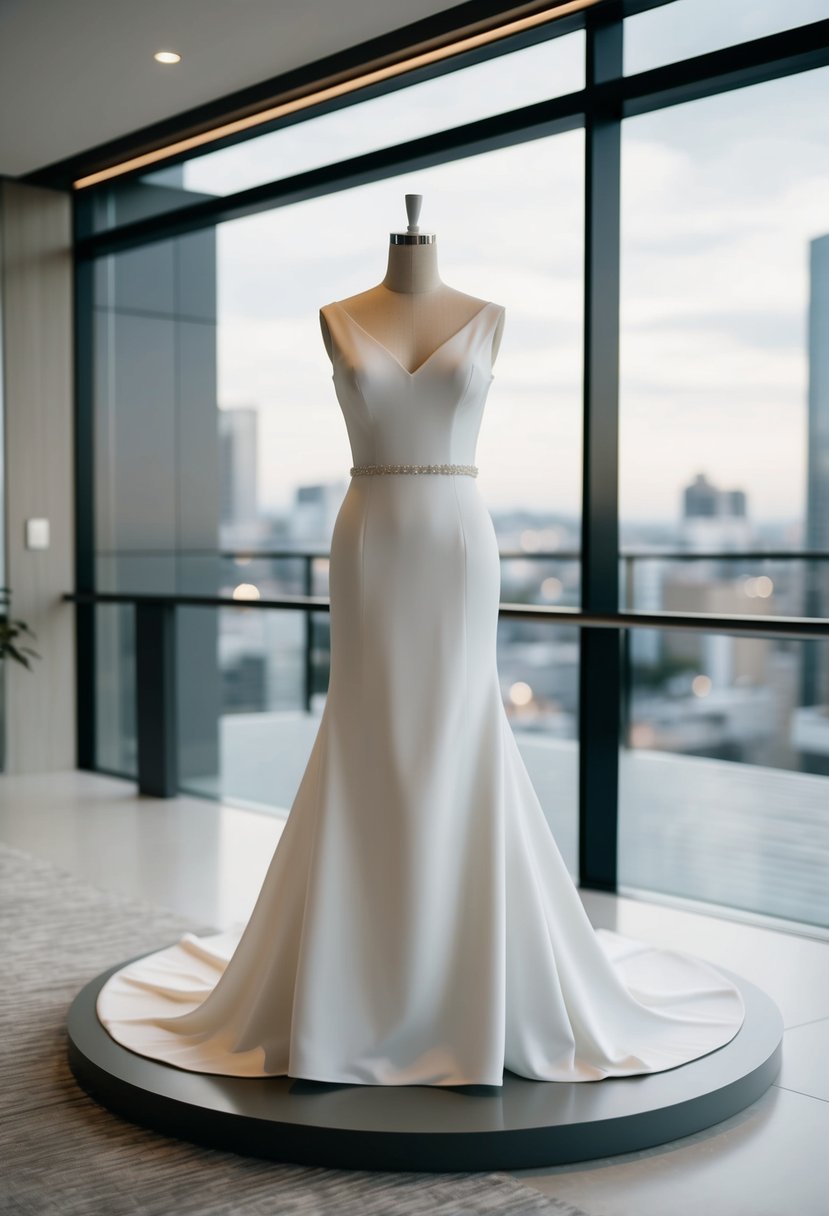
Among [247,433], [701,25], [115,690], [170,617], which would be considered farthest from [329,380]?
[701,25]

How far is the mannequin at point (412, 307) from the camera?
2.61 m

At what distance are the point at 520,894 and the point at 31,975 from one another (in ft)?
4.61

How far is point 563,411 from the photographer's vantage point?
259 inches

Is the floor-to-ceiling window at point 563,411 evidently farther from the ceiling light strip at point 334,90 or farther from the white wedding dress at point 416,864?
the white wedding dress at point 416,864

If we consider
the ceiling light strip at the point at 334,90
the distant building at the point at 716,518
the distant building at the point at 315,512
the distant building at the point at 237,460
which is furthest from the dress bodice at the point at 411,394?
the distant building at the point at 716,518

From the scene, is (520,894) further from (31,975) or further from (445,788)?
(31,975)

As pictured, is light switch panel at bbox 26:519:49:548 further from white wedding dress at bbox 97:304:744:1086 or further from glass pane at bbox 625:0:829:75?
white wedding dress at bbox 97:304:744:1086

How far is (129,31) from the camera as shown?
429cm

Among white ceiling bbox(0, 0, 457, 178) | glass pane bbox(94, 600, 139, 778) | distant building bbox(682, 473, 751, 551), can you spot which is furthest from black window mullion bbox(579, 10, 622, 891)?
glass pane bbox(94, 600, 139, 778)

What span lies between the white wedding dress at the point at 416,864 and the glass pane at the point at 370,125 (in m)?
1.93

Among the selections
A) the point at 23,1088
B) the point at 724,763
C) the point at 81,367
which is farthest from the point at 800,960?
the point at 81,367

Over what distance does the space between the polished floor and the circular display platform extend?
43 millimetres

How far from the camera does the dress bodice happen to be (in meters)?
2.56

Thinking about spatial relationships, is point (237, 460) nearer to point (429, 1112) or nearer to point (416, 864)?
point (416, 864)
